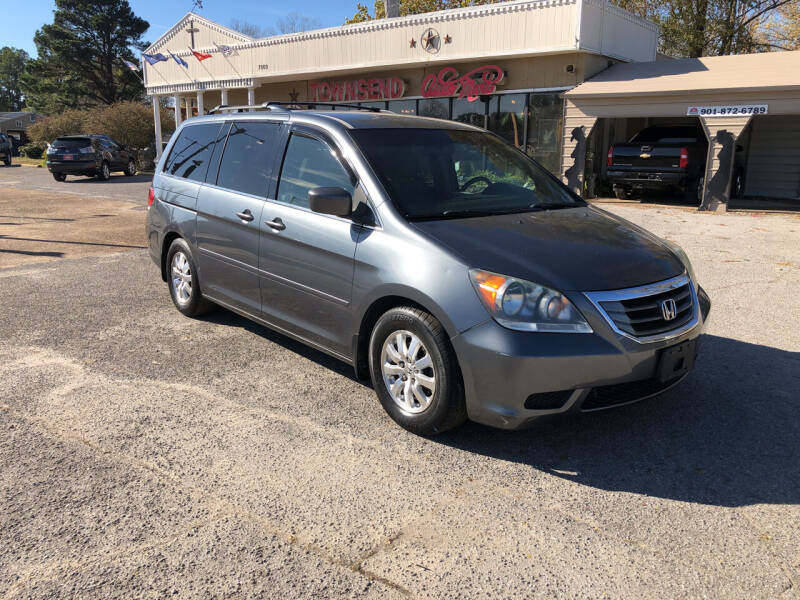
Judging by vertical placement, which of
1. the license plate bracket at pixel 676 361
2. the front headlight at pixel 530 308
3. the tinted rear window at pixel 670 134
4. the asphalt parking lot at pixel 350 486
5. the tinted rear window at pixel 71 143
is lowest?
the asphalt parking lot at pixel 350 486

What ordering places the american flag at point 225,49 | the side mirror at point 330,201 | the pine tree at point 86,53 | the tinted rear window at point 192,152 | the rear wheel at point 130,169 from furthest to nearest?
the pine tree at point 86,53 → the rear wheel at point 130,169 → the american flag at point 225,49 → the tinted rear window at point 192,152 → the side mirror at point 330,201

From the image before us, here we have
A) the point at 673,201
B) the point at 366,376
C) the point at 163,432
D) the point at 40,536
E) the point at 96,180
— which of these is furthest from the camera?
the point at 96,180

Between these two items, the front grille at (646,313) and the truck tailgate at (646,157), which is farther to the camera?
the truck tailgate at (646,157)

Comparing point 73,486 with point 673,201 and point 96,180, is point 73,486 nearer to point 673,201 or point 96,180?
point 673,201

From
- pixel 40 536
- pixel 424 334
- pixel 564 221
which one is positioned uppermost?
pixel 564 221

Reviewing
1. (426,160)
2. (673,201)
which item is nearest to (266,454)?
(426,160)

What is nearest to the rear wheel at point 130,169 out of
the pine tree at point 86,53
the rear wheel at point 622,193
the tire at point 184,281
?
the rear wheel at point 622,193

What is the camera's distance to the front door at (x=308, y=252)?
406 centimetres

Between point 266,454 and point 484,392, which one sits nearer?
point 484,392

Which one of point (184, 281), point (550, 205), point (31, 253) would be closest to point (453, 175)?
point (550, 205)

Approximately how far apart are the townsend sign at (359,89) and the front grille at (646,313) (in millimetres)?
18846

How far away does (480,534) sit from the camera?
285 cm

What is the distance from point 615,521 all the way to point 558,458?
23.9 inches

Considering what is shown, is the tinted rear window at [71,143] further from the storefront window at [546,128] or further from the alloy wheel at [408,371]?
the alloy wheel at [408,371]
